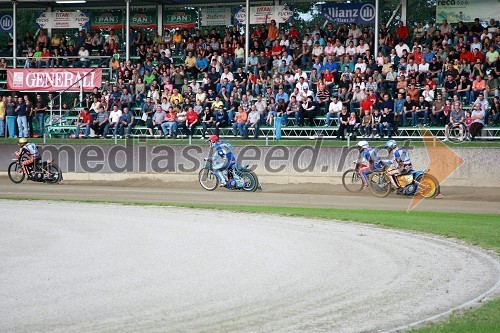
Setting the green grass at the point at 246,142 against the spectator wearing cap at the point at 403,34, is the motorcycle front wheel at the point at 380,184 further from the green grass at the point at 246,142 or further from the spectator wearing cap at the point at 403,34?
the spectator wearing cap at the point at 403,34

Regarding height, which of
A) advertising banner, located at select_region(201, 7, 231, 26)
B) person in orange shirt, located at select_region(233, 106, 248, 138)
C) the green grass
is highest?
advertising banner, located at select_region(201, 7, 231, 26)

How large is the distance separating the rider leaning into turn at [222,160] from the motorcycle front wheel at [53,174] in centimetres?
652

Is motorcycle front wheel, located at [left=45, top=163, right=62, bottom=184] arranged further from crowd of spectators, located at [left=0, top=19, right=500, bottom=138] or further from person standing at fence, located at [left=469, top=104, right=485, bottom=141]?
person standing at fence, located at [left=469, top=104, right=485, bottom=141]

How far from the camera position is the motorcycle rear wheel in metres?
25.2

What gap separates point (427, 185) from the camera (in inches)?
920

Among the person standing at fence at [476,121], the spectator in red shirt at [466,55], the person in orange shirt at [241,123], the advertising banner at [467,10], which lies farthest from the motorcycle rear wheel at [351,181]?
the advertising banner at [467,10]

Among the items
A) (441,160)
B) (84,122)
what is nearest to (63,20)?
(84,122)

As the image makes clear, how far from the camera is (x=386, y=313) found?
832 cm

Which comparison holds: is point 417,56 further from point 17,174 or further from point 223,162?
point 17,174

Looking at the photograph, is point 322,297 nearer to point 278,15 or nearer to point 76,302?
point 76,302

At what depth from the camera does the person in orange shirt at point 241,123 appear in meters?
28.7

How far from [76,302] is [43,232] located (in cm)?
645

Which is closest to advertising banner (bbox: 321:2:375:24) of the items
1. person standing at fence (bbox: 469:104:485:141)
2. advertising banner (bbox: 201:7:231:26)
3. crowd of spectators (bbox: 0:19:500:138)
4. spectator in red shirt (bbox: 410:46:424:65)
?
crowd of spectators (bbox: 0:19:500:138)

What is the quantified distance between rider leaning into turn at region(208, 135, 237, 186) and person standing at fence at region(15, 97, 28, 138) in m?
11.2
